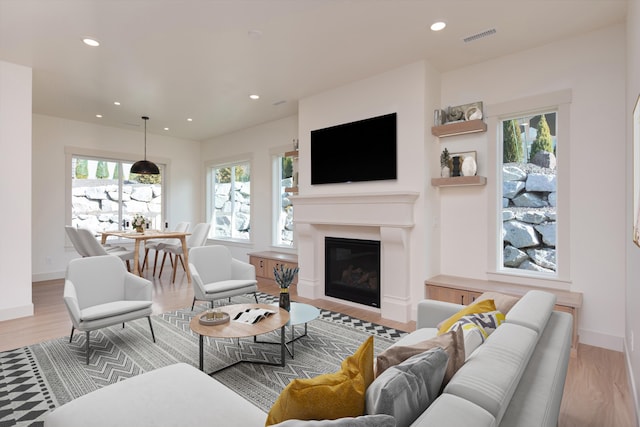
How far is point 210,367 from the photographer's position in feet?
8.54

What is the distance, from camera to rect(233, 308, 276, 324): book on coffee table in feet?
8.45

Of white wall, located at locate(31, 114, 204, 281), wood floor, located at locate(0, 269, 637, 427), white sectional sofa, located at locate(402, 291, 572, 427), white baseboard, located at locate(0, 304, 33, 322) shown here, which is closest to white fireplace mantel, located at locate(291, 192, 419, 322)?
wood floor, located at locate(0, 269, 637, 427)

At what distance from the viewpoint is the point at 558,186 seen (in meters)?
3.23

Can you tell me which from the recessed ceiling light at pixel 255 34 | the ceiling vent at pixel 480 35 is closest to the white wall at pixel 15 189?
the recessed ceiling light at pixel 255 34

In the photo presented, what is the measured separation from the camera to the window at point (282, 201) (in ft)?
19.8

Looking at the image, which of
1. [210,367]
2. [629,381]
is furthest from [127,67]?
[629,381]

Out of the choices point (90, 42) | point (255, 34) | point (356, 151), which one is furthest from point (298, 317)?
point (90, 42)

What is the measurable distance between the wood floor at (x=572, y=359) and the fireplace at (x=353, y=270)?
0.18m

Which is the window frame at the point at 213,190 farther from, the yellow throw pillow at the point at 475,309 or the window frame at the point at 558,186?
the yellow throw pillow at the point at 475,309

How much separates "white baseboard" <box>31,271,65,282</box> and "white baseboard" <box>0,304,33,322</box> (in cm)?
219

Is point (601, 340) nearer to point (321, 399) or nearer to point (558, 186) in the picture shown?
A: point (558, 186)

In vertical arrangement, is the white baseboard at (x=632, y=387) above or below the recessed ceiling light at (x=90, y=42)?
below

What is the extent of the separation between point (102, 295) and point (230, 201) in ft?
13.8

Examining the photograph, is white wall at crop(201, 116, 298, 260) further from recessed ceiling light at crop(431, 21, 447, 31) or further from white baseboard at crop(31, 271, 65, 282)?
recessed ceiling light at crop(431, 21, 447, 31)
